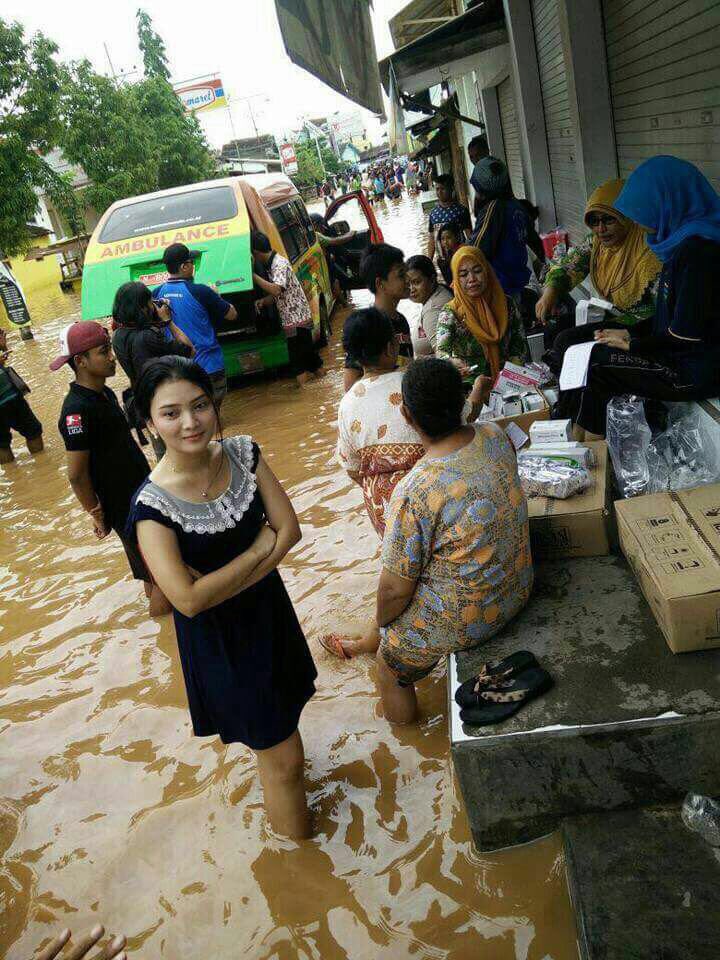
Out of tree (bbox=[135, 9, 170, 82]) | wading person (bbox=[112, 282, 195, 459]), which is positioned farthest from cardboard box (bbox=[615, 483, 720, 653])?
tree (bbox=[135, 9, 170, 82])

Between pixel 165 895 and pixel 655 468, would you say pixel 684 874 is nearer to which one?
pixel 165 895

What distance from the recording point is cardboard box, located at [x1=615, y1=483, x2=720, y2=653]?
223 cm

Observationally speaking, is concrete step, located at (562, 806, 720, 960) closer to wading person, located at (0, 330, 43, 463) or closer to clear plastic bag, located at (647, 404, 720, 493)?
clear plastic bag, located at (647, 404, 720, 493)

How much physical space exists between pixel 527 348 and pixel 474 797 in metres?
3.02

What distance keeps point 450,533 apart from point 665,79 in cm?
420

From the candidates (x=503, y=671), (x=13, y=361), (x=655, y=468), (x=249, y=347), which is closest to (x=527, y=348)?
(x=655, y=468)

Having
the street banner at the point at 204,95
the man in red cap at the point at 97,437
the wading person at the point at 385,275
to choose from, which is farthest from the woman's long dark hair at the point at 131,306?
the street banner at the point at 204,95

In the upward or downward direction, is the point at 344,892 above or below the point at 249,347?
below

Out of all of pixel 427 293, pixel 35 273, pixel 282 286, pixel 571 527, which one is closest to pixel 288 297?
pixel 282 286

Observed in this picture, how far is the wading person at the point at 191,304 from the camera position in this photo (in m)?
6.01

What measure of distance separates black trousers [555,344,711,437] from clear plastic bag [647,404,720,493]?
7.6 inches

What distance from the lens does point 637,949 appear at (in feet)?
6.19

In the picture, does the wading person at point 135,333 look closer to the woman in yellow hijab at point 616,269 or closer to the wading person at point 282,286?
the woman in yellow hijab at point 616,269

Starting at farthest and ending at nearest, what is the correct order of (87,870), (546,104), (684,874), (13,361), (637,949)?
1. (13,361)
2. (546,104)
3. (87,870)
4. (684,874)
5. (637,949)
